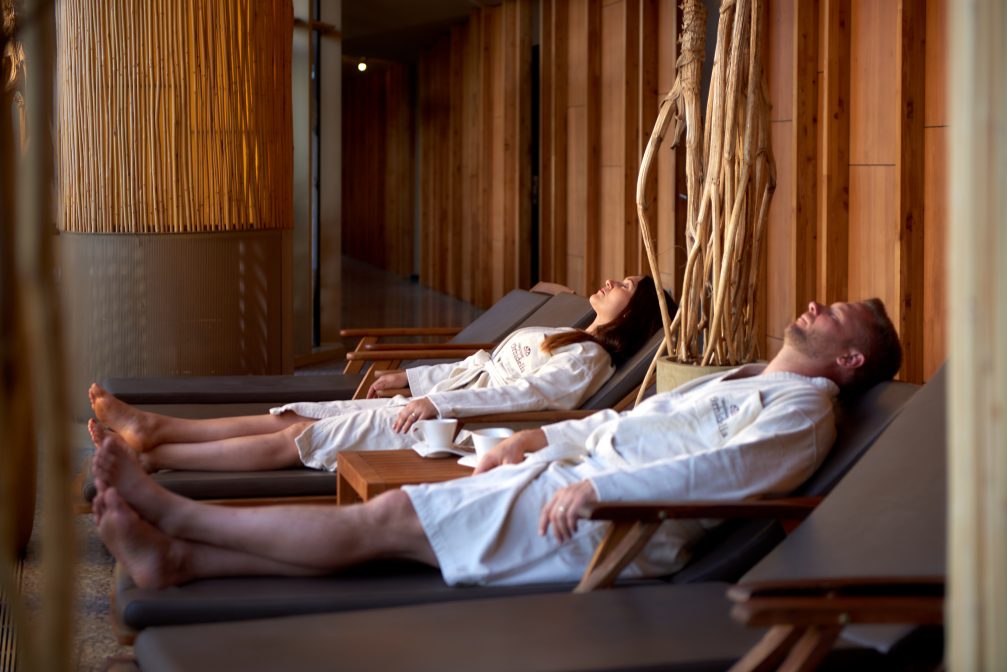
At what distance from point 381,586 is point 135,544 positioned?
503 mm

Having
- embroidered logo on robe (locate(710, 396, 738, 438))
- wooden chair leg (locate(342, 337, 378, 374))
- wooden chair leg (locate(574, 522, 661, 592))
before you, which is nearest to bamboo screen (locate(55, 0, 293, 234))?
wooden chair leg (locate(342, 337, 378, 374))

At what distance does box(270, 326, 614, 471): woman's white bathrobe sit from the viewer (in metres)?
3.68

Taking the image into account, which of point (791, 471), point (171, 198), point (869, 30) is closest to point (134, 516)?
point (791, 471)

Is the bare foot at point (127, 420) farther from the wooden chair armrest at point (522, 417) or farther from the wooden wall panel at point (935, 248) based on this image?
the wooden wall panel at point (935, 248)

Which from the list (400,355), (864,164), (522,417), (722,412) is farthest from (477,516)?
(864,164)

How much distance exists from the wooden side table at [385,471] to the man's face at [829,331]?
2.91 feet

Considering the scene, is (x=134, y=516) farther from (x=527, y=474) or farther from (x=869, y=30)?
(x=869, y=30)

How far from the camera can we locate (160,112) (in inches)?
227

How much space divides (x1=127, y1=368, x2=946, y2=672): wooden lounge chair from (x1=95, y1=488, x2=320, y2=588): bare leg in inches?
11.8

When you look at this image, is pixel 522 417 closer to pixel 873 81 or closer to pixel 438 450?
pixel 438 450

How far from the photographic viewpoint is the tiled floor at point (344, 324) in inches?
123

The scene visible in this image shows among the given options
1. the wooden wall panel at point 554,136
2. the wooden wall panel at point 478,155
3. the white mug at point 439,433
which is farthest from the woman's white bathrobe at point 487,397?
the wooden wall panel at point 478,155

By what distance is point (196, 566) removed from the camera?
2.54 m

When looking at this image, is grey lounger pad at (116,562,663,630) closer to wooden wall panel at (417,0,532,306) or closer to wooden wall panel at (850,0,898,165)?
wooden wall panel at (850,0,898,165)
